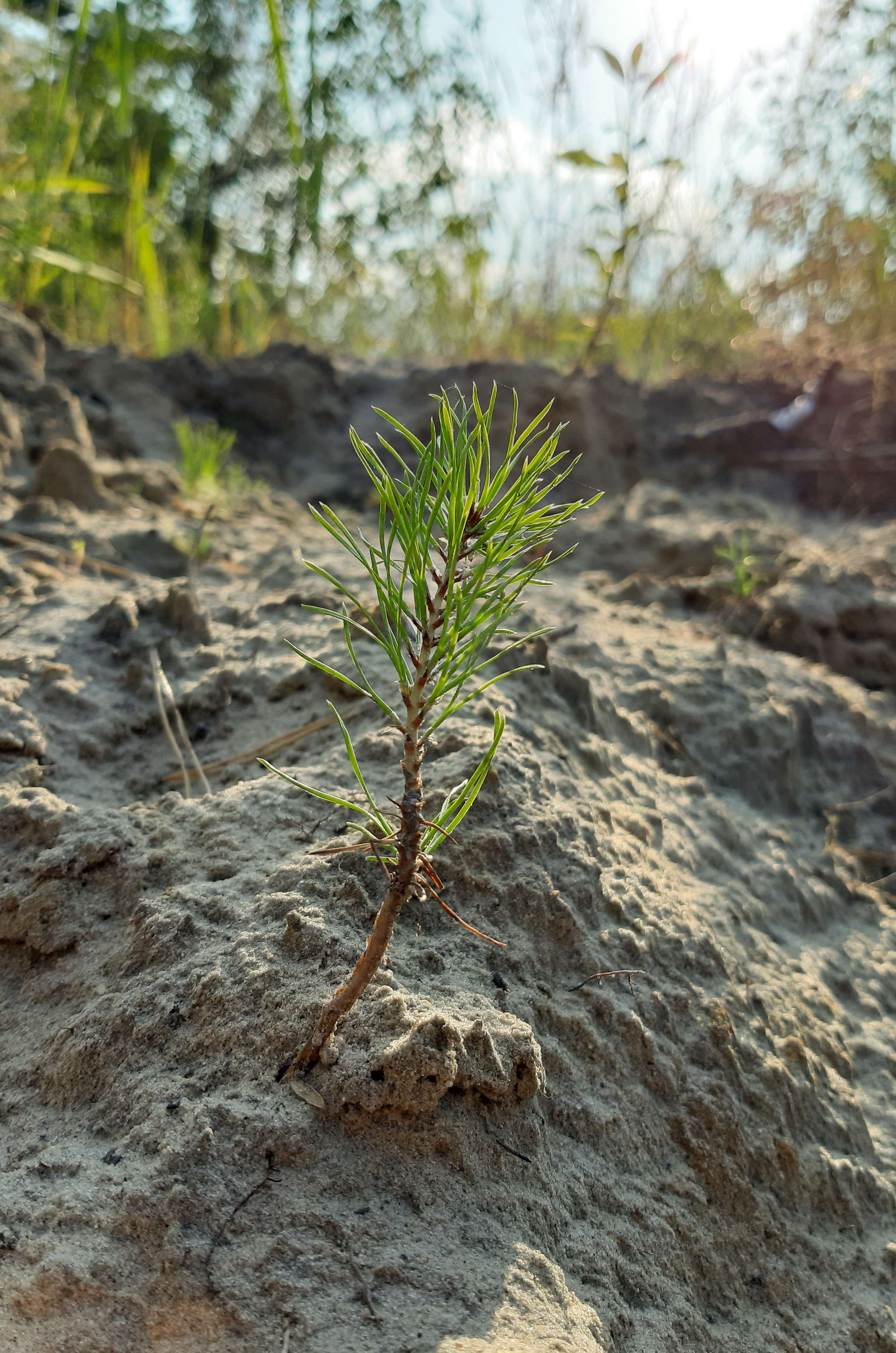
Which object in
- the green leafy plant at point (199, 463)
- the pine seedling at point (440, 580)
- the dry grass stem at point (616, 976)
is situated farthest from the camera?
the green leafy plant at point (199, 463)

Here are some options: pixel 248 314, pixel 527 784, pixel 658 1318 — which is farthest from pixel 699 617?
pixel 248 314

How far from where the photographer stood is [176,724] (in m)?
1.64

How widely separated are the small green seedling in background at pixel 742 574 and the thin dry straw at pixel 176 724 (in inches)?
67.9

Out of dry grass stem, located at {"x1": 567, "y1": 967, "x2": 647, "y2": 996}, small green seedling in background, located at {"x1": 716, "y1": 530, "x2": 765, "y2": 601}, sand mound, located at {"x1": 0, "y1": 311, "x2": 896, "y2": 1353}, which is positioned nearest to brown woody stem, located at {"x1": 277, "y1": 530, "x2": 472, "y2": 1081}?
sand mound, located at {"x1": 0, "y1": 311, "x2": 896, "y2": 1353}

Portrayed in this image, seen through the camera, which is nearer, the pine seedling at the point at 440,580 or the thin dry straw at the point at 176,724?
the pine seedling at the point at 440,580

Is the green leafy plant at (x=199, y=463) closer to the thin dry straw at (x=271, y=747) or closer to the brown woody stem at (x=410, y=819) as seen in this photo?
the thin dry straw at (x=271, y=747)

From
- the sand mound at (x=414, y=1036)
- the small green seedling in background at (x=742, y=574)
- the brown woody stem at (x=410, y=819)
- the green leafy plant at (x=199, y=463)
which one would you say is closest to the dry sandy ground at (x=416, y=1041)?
the sand mound at (x=414, y=1036)

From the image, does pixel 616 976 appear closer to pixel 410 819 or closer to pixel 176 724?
pixel 410 819

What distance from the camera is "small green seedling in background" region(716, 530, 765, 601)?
2.66 metres

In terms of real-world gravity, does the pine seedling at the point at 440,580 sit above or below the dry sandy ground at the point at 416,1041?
above

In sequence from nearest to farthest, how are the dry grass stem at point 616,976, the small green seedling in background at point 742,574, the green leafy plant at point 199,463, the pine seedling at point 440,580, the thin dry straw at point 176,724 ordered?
the pine seedling at point 440,580 → the dry grass stem at point 616,976 → the thin dry straw at point 176,724 → the small green seedling in background at point 742,574 → the green leafy plant at point 199,463

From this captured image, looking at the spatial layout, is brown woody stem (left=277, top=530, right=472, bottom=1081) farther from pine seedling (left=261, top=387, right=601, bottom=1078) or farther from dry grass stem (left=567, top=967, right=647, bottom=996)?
dry grass stem (left=567, top=967, right=647, bottom=996)

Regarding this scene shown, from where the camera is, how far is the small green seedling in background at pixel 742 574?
266cm

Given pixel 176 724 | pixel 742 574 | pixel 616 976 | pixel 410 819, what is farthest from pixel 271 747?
pixel 742 574
